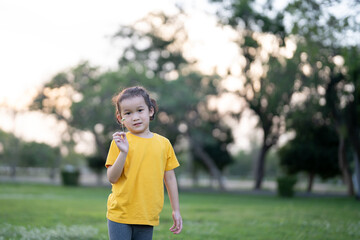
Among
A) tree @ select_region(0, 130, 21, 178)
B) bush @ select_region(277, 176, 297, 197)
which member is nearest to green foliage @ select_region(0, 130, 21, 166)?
tree @ select_region(0, 130, 21, 178)

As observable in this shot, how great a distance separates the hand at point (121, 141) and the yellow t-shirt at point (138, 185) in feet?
0.38

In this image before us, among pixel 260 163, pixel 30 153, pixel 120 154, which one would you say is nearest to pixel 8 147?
pixel 30 153

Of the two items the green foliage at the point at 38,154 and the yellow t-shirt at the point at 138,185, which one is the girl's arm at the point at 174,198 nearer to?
the yellow t-shirt at the point at 138,185

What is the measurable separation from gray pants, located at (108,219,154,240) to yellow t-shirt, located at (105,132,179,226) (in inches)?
1.7

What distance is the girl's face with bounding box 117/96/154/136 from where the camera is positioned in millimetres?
2879

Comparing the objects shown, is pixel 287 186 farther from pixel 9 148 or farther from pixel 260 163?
pixel 9 148

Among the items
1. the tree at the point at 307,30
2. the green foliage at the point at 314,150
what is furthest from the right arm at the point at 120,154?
the green foliage at the point at 314,150

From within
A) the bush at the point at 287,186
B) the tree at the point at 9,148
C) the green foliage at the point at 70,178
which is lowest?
the green foliage at the point at 70,178

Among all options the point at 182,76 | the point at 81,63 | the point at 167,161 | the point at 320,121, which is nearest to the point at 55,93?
the point at 81,63

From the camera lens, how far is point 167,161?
3.06 metres

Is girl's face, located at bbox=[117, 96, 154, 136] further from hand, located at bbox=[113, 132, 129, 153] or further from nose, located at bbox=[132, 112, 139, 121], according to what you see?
hand, located at bbox=[113, 132, 129, 153]

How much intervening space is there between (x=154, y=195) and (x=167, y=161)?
1.05 feet

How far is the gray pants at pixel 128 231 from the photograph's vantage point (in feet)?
A: 9.14

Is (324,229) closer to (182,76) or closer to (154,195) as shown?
(154,195)
